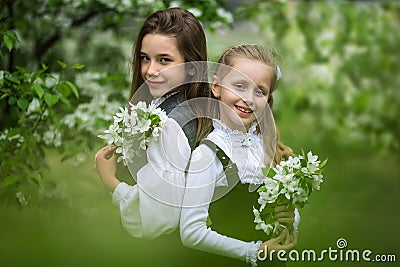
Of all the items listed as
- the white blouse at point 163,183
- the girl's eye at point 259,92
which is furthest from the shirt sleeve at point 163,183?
the girl's eye at point 259,92

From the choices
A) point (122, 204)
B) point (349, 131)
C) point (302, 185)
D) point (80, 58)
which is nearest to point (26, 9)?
point (80, 58)

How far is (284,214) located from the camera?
1.77 m

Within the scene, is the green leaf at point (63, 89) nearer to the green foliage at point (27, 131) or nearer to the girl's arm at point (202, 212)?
the green foliage at point (27, 131)

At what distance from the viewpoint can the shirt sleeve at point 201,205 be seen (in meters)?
1.70

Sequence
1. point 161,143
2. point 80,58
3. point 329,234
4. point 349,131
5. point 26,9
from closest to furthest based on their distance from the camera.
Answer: point 161,143, point 329,234, point 26,9, point 80,58, point 349,131

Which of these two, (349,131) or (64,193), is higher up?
(349,131)

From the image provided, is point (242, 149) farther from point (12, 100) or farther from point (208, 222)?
point (12, 100)

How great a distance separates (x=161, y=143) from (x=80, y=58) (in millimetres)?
1810

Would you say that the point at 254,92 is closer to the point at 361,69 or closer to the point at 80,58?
the point at 80,58

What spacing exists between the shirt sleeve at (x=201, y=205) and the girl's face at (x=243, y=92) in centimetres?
11

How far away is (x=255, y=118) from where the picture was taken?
5.81 feet

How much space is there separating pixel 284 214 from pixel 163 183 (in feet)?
1.04

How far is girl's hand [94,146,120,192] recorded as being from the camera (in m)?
1.84

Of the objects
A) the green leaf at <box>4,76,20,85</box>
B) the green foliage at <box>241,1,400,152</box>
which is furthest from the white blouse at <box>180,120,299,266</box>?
the green foliage at <box>241,1,400,152</box>
